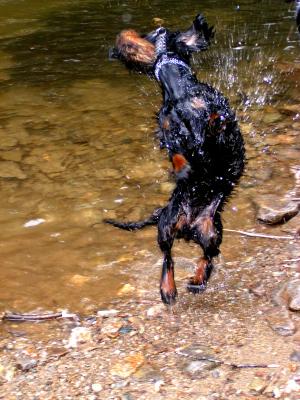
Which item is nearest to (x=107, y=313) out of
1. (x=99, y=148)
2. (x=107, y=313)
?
(x=107, y=313)

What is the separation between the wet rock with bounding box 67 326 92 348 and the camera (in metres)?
3.22

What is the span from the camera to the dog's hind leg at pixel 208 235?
11.1ft

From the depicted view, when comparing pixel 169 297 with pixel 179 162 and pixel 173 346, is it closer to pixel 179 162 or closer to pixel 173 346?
pixel 173 346

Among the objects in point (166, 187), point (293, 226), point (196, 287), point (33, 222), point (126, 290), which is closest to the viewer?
point (196, 287)

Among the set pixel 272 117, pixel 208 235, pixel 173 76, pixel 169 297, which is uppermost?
pixel 173 76

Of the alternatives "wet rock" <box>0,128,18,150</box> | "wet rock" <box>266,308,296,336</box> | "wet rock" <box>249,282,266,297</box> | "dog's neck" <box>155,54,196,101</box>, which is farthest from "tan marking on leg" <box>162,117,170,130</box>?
"wet rock" <box>0,128,18,150</box>

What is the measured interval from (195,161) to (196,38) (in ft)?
3.59

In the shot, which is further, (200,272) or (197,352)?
(200,272)

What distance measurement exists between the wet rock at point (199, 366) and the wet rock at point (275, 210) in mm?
1643

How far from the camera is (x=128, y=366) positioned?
300 centimetres

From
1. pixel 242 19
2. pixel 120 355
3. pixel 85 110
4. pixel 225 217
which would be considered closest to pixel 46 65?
pixel 85 110

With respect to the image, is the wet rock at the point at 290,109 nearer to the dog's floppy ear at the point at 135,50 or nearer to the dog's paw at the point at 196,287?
the dog's floppy ear at the point at 135,50

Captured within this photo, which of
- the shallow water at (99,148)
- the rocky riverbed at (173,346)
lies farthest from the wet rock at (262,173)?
the rocky riverbed at (173,346)

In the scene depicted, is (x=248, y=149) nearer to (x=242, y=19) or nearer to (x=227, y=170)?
(x=227, y=170)
